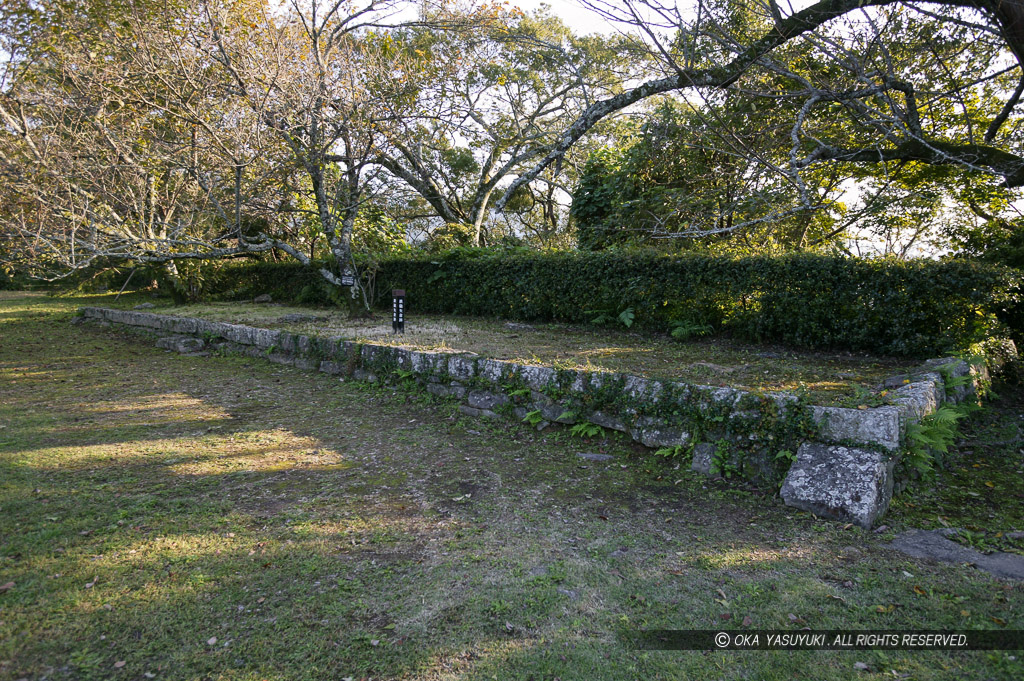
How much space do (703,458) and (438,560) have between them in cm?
224

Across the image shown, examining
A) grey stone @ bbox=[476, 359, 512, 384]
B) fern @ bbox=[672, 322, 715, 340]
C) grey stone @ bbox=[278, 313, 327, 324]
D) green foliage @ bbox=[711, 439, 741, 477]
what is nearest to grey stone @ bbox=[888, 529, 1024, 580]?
green foliage @ bbox=[711, 439, 741, 477]

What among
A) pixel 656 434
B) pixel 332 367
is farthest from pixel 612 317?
pixel 332 367

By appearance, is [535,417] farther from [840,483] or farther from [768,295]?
[768,295]

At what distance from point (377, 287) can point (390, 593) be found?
33.4 ft

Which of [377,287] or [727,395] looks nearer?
[727,395]

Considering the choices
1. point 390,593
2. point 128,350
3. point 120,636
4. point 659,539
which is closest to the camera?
point 120,636

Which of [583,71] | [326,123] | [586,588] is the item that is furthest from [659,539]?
[583,71]

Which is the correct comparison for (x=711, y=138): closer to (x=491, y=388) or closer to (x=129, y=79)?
(x=491, y=388)

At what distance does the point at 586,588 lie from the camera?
287 centimetres

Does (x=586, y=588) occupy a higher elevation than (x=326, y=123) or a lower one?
lower

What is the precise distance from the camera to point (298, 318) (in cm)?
1076

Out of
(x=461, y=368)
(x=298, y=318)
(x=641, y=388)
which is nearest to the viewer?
(x=641, y=388)

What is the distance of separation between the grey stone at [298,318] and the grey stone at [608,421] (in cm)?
692

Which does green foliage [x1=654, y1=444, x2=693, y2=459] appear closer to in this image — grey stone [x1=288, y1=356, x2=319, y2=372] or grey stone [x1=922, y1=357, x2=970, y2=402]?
grey stone [x1=922, y1=357, x2=970, y2=402]
